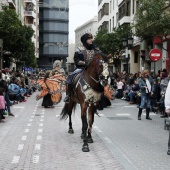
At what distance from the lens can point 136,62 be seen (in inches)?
1895

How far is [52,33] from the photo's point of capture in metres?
108

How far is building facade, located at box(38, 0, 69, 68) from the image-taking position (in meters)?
106

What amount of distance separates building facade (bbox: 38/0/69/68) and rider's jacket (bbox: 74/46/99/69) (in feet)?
318

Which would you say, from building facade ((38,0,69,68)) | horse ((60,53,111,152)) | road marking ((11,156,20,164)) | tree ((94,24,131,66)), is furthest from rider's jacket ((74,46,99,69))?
building facade ((38,0,69,68))

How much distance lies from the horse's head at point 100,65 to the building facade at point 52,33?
320 feet

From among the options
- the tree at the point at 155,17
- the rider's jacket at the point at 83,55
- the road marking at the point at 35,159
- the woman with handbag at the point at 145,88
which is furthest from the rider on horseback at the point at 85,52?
the tree at the point at 155,17

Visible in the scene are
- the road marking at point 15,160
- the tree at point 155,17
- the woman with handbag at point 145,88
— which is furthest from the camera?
the tree at point 155,17

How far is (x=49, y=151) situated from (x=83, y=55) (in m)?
2.52

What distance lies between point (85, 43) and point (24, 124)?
17.1 ft

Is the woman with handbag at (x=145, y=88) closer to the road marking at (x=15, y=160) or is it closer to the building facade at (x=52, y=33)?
the road marking at (x=15, y=160)

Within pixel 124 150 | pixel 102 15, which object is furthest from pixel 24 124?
pixel 102 15

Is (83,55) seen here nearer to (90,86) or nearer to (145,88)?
(90,86)

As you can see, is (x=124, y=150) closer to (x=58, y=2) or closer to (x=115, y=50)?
(x=115, y=50)

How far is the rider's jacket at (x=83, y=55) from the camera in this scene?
10.2 m
